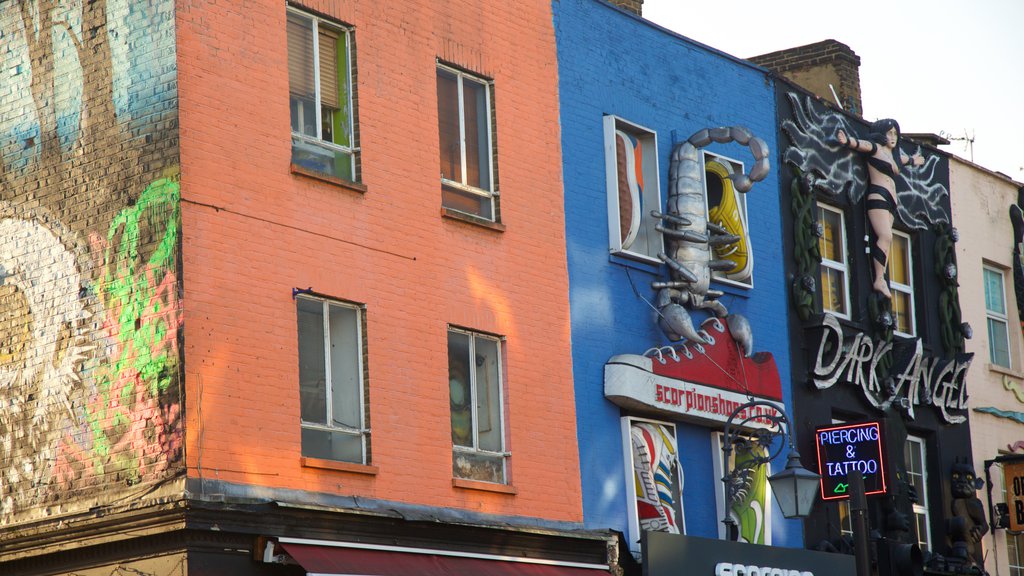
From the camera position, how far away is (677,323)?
71.1 feet

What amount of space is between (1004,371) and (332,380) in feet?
49.7

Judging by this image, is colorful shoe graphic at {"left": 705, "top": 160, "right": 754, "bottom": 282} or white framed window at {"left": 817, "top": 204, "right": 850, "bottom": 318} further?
white framed window at {"left": 817, "top": 204, "right": 850, "bottom": 318}

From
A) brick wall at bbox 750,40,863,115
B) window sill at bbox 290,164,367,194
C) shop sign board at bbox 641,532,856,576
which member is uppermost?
brick wall at bbox 750,40,863,115

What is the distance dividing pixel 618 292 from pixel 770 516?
400 cm

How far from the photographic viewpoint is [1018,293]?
2986cm

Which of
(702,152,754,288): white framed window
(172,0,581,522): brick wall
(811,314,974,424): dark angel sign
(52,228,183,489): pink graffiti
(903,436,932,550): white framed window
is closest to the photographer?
(52,228,183,489): pink graffiti

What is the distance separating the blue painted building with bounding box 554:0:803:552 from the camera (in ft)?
68.1

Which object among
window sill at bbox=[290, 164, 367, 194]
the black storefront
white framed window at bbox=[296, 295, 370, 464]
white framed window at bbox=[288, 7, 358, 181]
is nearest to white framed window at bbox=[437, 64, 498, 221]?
white framed window at bbox=[288, 7, 358, 181]

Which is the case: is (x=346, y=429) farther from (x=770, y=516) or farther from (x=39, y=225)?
(x=770, y=516)

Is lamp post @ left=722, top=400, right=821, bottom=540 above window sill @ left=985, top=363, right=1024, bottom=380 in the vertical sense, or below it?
below

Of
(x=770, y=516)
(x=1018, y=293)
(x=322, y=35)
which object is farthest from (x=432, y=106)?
(x=1018, y=293)

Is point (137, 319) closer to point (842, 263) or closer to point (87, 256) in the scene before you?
point (87, 256)

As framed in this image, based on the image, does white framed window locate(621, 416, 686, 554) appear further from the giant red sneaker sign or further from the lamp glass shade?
the lamp glass shade

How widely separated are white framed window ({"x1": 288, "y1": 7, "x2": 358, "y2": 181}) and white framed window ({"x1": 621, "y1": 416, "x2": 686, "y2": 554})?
17.0 ft
